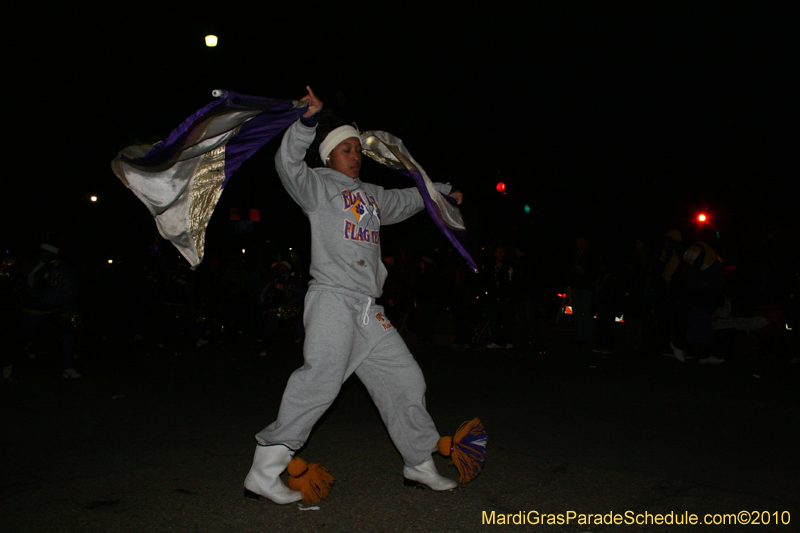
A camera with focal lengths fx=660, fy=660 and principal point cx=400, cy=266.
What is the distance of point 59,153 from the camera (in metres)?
23.7

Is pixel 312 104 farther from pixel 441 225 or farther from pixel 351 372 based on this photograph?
pixel 351 372

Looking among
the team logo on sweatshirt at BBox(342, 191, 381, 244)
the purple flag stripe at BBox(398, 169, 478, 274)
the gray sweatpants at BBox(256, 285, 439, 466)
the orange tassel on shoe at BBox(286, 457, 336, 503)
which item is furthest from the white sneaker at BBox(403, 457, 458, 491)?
the purple flag stripe at BBox(398, 169, 478, 274)

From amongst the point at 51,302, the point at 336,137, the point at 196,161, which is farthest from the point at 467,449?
the point at 51,302

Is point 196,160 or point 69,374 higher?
point 196,160

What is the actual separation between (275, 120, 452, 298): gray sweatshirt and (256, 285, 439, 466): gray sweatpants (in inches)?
3.8

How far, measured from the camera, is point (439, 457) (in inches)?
181

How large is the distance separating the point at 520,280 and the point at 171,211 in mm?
8325

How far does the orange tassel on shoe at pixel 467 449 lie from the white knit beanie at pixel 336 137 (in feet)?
6.03

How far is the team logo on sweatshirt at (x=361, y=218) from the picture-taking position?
3764mm

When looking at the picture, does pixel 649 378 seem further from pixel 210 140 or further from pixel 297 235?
pixel 297 235

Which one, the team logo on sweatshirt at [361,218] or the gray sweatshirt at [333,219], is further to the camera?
the team logo on sweatshirt at [361,218]

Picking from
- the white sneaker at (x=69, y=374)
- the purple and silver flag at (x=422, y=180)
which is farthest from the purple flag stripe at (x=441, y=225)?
the white sneaker at (x=69, y=374)

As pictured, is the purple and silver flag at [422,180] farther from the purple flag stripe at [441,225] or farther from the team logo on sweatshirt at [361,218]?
the team logo on sweatshirt at [361,218]

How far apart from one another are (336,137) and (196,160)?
839 mm
